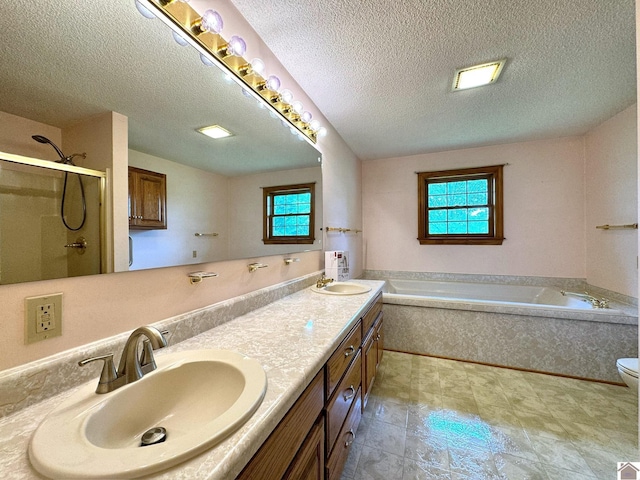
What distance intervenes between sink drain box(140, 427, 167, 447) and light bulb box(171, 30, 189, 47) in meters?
1.35

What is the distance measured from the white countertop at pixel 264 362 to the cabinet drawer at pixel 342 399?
0.23 metres

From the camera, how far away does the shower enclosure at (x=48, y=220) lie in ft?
1.99

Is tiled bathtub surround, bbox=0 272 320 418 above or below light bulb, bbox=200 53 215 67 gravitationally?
below

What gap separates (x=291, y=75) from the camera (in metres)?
1.82

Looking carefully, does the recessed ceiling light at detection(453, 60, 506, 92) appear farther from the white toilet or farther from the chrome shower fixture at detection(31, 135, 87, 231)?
the chrome shower fixture at detection(31, 135, 87, 231)

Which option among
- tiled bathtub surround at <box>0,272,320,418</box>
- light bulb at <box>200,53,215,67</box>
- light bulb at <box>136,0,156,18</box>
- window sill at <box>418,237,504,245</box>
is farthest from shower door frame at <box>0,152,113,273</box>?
window sill at <box>418,237,504,245</box>

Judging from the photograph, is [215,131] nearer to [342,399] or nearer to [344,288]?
[342,399]

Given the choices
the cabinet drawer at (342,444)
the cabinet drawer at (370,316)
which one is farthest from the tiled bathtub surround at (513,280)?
the cabinet drawer at (342,444)

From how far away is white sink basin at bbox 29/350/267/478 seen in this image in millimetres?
426

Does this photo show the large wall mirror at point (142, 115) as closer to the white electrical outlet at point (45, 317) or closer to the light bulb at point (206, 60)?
the light bulb at point (206, 60)

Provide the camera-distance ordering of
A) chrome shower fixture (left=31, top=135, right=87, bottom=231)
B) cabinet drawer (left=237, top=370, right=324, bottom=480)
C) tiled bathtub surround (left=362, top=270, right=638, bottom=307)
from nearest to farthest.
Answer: cabinet drawer (left=237, top=370, right=324, bottom=480), chrome shower fixture (left=31, top=135, right=87, bottom=231), tiled bathtub surround (left=362, top=270, right=638, bottom=307)

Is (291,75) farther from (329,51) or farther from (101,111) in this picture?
(101,111)

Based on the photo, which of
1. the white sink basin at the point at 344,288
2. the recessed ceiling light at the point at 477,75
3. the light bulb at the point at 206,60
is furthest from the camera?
the white sink basin at the point at 344,288

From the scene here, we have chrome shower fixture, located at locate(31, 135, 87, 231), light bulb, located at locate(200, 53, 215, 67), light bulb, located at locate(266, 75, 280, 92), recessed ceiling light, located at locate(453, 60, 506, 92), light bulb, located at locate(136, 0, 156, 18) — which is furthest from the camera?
recessed ceiling light, located at locate(453, 60, 506, 92)
